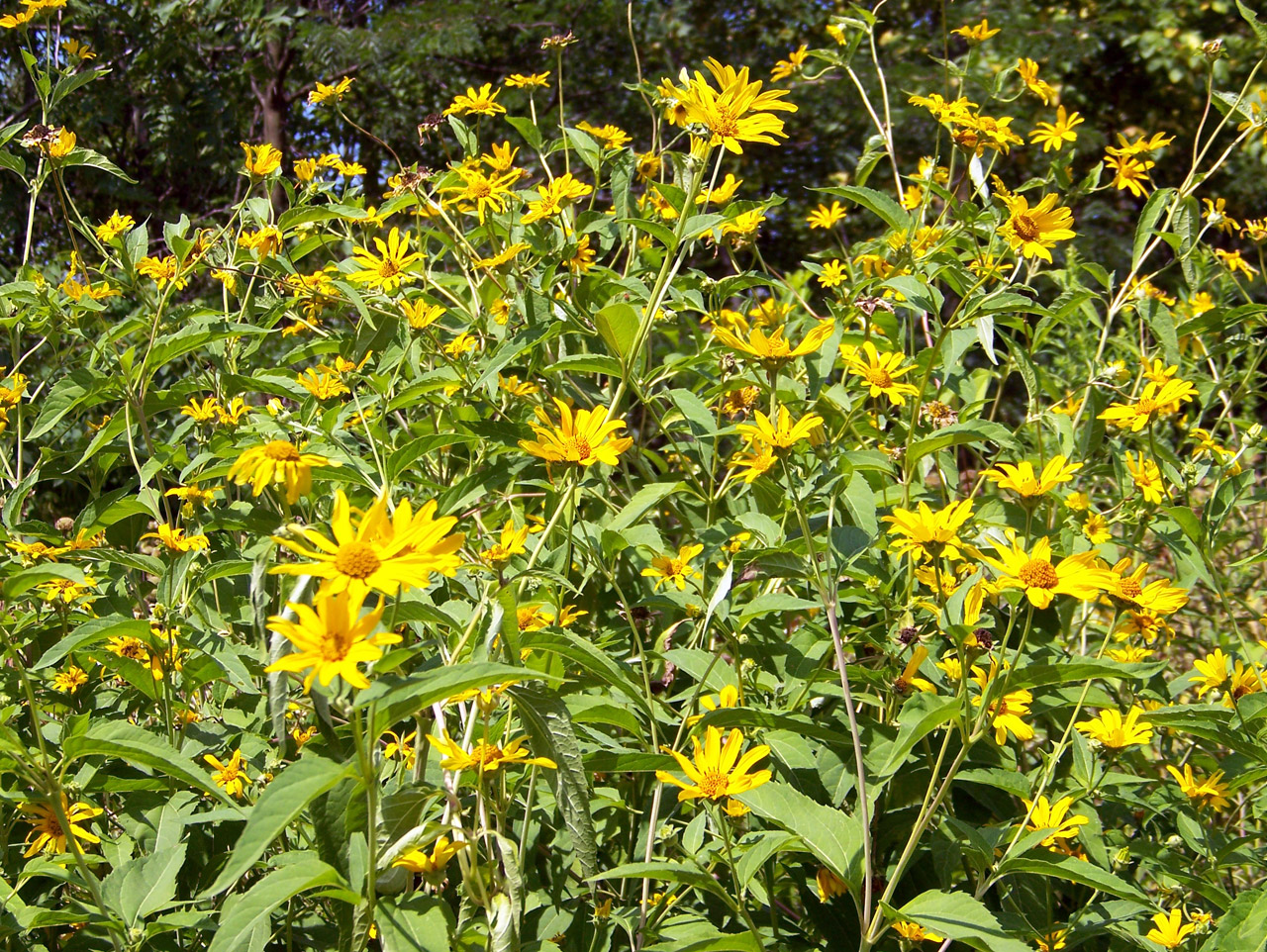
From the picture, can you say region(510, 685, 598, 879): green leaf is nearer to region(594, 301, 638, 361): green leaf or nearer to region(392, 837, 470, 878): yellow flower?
region(392, 837, 470, 878): yellow flower

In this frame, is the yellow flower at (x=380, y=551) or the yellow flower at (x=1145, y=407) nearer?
the yellow flower at (x=380, y=551)

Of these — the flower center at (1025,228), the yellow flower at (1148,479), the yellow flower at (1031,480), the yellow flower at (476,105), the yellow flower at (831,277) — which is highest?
the yellow flower at (476,105)

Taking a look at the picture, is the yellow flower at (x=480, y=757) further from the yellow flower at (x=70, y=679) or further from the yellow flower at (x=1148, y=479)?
the yellow flower at (x=1148, y=479)

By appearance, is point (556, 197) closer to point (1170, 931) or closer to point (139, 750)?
point (139, 750)

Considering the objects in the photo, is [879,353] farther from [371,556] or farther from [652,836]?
[371,556]

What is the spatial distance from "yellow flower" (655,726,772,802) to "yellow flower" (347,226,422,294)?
3.10 feet

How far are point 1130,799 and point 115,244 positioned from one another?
1661 mm

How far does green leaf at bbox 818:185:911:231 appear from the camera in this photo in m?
1.34

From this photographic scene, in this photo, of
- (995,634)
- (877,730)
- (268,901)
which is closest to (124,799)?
(268,901)

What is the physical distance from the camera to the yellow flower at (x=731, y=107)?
1.26 m

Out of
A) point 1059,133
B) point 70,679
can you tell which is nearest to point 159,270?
point 70,679

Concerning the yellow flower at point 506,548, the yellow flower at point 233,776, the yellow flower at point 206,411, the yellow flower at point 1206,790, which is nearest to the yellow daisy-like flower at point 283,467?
the yellow flower at point 506,548

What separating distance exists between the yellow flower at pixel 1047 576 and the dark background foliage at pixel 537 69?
4.72 m

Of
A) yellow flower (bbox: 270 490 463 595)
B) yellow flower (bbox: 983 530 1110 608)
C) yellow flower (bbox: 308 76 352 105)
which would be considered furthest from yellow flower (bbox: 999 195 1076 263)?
yellow flower (bbox: 308 76 352 105)
